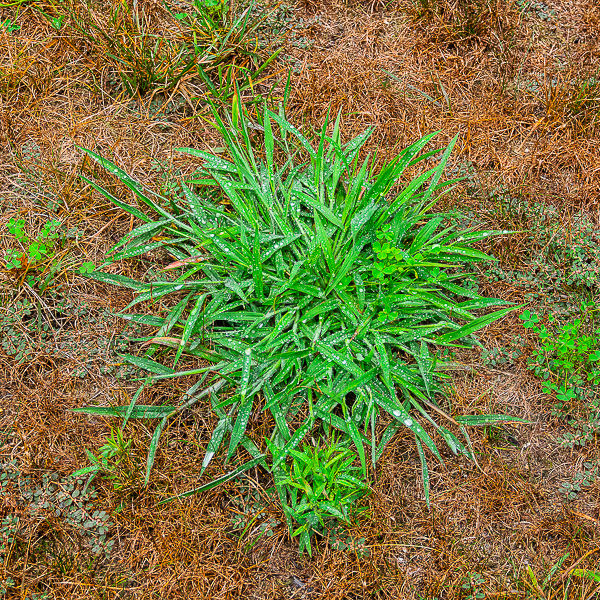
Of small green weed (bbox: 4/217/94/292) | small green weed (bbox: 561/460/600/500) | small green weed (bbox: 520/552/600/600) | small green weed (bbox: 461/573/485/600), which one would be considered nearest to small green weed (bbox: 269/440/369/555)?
small green weed (bbox: 461/573/485/600)

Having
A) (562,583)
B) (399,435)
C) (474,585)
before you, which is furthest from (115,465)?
(562,583)

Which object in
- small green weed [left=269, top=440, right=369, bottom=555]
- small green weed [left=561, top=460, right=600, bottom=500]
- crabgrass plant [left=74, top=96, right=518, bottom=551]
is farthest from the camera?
small green weed [left=561, top=460, right=600, bottom=500]

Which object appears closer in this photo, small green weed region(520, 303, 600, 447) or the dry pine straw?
the dry pine straw

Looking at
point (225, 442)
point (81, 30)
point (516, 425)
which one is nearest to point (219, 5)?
point (81, 30)

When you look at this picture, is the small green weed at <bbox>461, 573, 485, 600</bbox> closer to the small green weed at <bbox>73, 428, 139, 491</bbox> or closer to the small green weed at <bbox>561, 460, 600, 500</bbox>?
the small green weed at <bbox>561, 460, 600, 500</bbox>

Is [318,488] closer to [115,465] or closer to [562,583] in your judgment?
[115,465]

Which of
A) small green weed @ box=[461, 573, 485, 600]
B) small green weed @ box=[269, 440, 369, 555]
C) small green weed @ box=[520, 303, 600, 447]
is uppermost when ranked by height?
small green weed @ box=[520, 303, 600, 447]

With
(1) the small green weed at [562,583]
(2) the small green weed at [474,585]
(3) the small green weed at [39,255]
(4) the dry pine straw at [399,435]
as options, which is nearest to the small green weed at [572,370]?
(4) the dry pine straw at [399,435]
